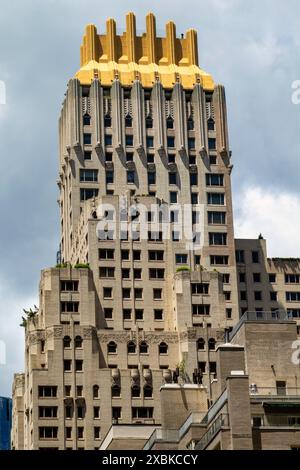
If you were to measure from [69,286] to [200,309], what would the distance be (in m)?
16.9

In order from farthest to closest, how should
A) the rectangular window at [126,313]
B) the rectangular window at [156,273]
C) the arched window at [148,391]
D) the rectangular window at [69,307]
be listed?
the rectangular window at [156,273]
the rectangular window at [126,313]
the rectangular window at [69,307]
the arched window at [148,391]

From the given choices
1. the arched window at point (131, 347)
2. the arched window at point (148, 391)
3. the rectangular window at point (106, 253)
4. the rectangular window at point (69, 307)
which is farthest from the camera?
the rectangular window at point (106, 253)

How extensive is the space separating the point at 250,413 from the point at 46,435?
8829 cm

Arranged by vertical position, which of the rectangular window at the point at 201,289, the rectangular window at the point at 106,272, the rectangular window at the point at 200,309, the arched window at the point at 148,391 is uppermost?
the rectangular window at the point at 106,272

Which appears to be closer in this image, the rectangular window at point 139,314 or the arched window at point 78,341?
the arched window at point 78,341

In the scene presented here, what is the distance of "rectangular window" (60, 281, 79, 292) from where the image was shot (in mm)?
195250

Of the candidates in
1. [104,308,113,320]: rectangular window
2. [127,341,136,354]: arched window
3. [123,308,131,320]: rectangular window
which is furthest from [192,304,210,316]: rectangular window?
[104,308,113,320]: rectangular window

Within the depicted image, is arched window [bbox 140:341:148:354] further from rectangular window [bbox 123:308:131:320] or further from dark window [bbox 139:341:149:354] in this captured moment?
rectangular window [bbox 123:308:131:320]

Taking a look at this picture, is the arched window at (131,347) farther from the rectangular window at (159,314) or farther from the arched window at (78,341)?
the arched window at (78,341)

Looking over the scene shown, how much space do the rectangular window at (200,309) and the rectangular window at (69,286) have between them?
598 inches

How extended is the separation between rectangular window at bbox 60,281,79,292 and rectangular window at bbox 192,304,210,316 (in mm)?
15198

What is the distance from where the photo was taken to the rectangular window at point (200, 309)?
195137mm

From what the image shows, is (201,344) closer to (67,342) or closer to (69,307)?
(67,342)

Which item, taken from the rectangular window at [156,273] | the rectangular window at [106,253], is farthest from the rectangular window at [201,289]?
the rectangular window at [106,253]
